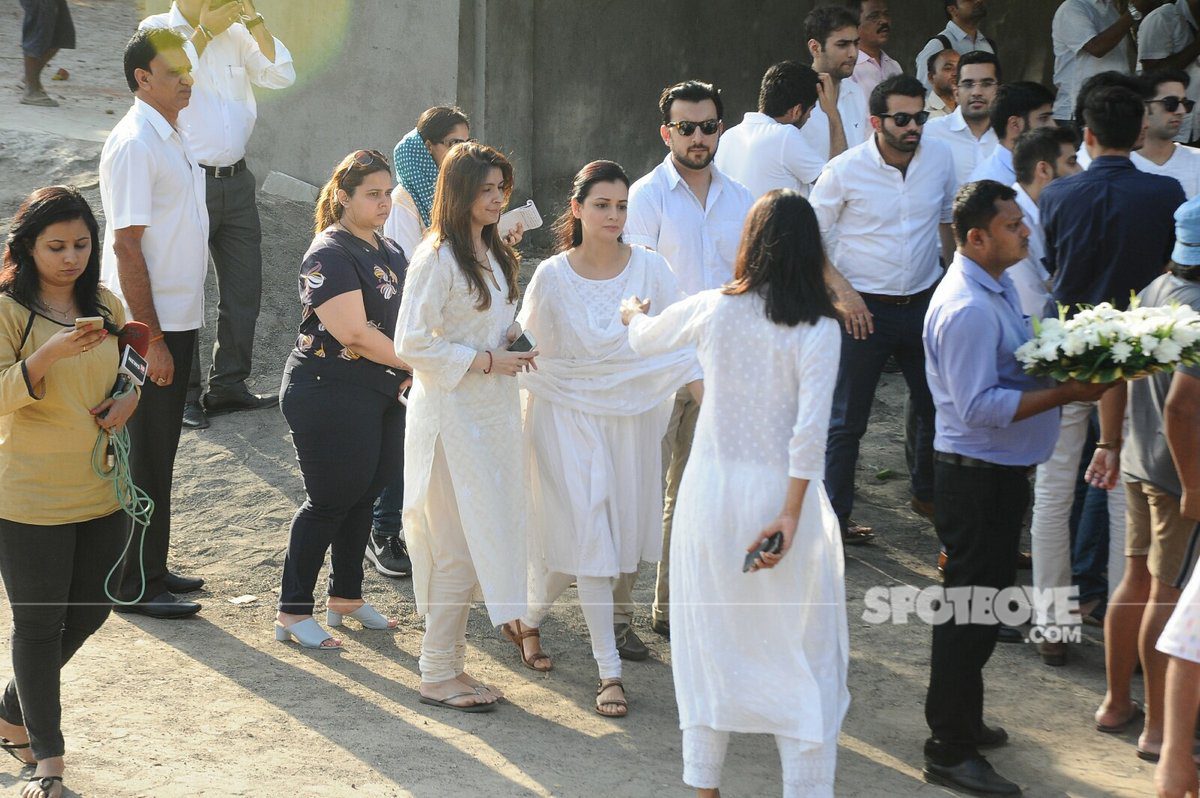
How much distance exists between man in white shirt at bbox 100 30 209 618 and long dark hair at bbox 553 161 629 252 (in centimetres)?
181

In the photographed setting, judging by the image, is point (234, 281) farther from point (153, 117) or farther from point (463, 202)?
point (463, 202)

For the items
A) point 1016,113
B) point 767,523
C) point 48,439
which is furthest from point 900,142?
point 48,439

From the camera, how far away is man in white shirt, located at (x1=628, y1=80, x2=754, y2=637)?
19.6ft

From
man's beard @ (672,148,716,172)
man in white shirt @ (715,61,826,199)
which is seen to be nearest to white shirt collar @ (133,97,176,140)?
man's beard @ (672,148,716,172)

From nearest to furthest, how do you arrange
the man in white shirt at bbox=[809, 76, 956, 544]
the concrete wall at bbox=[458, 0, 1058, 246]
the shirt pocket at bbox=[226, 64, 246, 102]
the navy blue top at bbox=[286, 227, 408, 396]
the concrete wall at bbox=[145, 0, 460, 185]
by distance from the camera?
the navy blue top at bbox=[286, 227, 408, 396], the man in white shirt at bbox=[809, 76, 956, 544], the shirt pocket at bbox=[226, 64, 246, 102], the concrete wall at bbox=[145, 0, 460, 185], the concrete wall at bbox=[458, 0, 1058, 246]

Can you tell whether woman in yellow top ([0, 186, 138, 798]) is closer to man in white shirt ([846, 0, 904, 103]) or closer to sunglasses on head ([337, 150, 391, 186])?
sunglasses on head ([337, 150, 391, 186])

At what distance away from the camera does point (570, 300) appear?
5273mm

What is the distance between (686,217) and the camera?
236 inches

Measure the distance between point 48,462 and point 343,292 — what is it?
4.62 feet

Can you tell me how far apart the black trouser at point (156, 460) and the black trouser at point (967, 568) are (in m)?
3.35

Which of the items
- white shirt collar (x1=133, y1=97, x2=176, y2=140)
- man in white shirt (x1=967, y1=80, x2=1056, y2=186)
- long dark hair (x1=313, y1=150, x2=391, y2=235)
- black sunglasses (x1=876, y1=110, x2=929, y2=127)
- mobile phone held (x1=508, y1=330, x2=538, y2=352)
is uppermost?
man in white shirt (x1=967, y1=80, x2=1056, y2=186)

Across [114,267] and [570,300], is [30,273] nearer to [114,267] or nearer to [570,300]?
[114,267]

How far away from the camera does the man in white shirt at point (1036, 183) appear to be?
19.8 ft

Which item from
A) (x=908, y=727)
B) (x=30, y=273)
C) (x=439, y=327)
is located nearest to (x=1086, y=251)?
(x=908, y=727)
